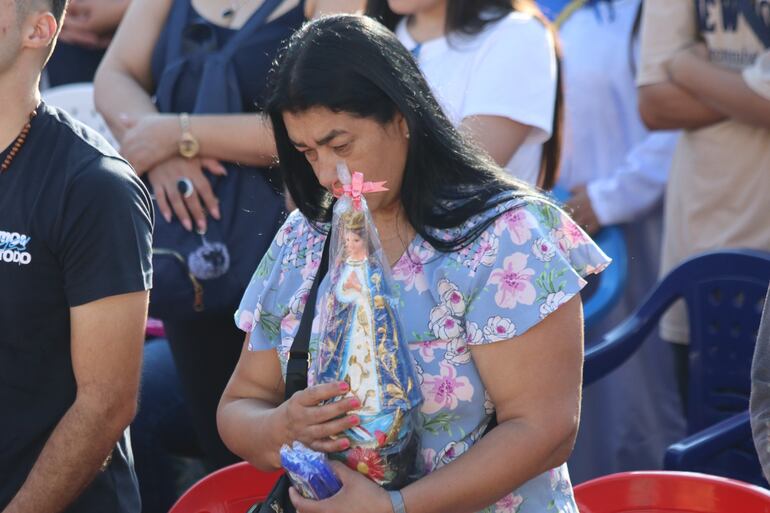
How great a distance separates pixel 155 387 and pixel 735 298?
70.3 inches

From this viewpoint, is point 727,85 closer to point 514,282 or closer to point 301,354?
point 514,282

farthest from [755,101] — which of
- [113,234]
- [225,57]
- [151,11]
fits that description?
[113,234]

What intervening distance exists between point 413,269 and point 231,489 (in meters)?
0.86

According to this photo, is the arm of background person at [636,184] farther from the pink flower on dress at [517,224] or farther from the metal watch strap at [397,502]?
the metal watch strap at [397,502]

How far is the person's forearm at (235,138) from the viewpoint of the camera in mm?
3352

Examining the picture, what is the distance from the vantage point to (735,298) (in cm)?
352

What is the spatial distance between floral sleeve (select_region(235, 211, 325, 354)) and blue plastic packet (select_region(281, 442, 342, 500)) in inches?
12.7

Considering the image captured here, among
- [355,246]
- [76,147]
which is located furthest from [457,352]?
[76,147]

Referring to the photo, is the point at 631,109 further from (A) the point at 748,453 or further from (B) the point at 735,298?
(A) the point at 748,453

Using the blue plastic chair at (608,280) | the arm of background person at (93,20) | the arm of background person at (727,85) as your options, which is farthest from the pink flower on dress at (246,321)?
the arm of background person at (93,20)

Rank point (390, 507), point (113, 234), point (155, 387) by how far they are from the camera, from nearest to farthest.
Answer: point (390, 507)
point (113, 234)
point (155, 387)

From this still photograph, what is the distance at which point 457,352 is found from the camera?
222 cm

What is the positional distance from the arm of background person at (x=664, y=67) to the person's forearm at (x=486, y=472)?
1.97m

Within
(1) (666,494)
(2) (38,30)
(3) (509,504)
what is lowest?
(1) (666,494)
